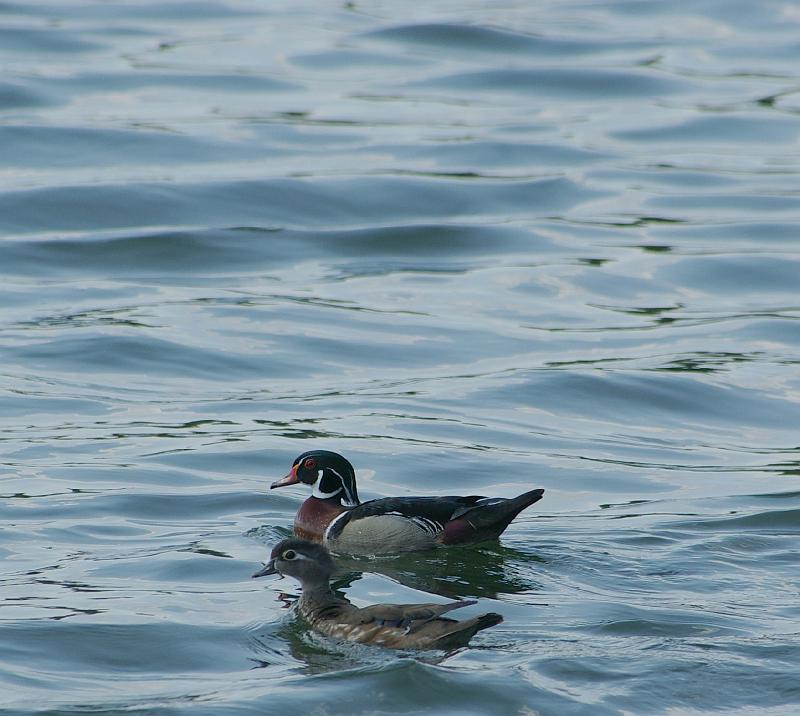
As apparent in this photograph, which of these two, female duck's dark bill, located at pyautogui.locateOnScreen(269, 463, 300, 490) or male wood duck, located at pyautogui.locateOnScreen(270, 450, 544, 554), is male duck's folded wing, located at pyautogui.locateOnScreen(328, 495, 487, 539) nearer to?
male wood duck, located at pyautogui.locateOnScreen(270, 450, 544, 554)

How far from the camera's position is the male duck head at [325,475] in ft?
37.3

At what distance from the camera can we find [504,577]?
10312 mm

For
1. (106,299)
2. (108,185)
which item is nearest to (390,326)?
(106,299)

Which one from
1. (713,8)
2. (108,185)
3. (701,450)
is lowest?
(701,450)

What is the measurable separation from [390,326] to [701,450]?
4312 mm

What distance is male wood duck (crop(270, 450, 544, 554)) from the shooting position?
10867 mm

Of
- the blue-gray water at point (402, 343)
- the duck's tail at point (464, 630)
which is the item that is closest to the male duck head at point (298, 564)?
the blue-gray water at point (402, 343)

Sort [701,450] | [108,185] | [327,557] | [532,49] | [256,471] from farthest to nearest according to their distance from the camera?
[532,49]
[108,185]
[701,450]
[256,471]
[327,557]

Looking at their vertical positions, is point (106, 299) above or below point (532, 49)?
below

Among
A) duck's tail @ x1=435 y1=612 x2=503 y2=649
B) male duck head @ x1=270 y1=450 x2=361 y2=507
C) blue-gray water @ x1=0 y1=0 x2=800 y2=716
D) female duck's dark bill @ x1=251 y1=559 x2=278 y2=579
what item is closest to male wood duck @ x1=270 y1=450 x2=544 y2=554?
male duck head @ x1=270 y1=450 x2=361 y2=507

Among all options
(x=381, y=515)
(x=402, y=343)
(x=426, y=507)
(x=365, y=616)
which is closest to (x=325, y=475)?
(x=381, y=515)

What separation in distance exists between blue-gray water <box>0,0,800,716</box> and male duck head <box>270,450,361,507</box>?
451 millimetres

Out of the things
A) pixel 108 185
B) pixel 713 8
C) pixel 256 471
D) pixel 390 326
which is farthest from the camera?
pixel 713 8

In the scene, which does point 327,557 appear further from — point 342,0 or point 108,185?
point 342,0
